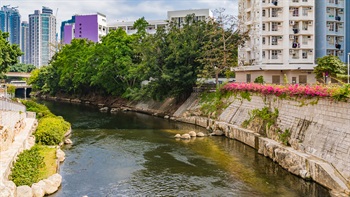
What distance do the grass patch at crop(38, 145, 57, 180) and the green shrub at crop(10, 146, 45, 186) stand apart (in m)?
0.32

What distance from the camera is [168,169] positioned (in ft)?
79.5

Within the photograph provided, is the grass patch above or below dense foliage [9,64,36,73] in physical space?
below

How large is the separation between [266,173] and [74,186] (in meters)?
12.0

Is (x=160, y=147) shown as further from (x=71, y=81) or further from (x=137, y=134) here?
(x=71, y=81)

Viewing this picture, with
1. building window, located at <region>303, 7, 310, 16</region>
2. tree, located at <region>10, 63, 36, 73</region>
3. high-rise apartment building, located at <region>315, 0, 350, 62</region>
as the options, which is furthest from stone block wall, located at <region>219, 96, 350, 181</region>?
tree, located at <region>10, 63, 36, 73</region>

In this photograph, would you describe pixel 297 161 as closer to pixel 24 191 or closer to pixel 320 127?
pixel 320 127

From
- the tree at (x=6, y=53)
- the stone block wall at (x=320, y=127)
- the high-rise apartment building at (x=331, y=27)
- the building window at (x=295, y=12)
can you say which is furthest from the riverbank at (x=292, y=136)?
the tree at (x=6, y=53)

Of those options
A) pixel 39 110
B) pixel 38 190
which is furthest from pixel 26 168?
pixel 39 110

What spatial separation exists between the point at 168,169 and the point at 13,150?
9852 mm

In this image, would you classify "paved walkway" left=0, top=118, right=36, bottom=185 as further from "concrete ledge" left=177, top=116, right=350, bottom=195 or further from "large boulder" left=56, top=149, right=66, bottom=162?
"concrete ledge" left=177, top=116, right=350, bottom=195

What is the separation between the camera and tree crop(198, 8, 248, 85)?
46.0 meters

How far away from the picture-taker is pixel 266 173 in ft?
76.3

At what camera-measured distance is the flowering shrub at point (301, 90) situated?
21556 millimetres

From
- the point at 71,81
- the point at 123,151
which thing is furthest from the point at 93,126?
the point at 71,81
